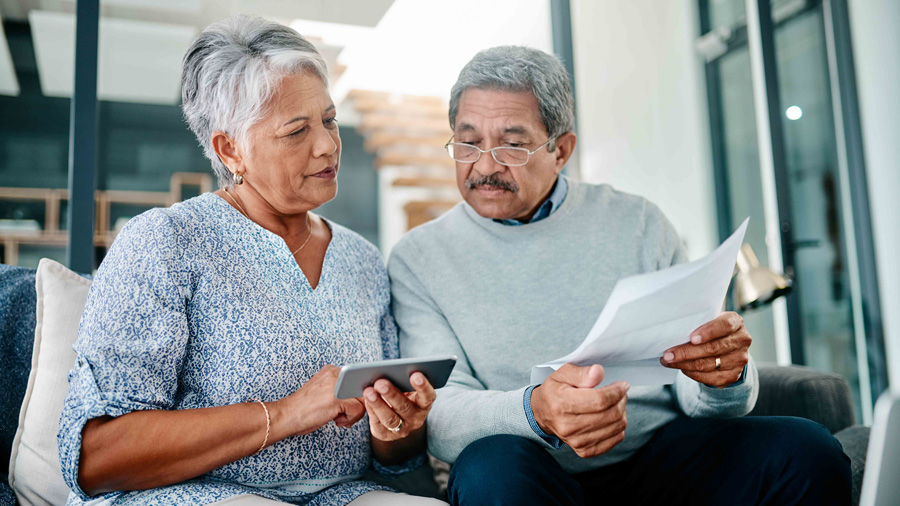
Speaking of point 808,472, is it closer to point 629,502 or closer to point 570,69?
point 629,502

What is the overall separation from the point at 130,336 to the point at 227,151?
1.48 feet

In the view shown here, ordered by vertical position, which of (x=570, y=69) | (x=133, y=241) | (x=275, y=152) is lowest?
(x=133, y=241)

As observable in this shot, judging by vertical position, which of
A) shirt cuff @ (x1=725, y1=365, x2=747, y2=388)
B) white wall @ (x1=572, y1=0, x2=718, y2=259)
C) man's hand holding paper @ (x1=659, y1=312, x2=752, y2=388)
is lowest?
shirt cuff @ (x1=725, y1=365, x2=747, y2=388)

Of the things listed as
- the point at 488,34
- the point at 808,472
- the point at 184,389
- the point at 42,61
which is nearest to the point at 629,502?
the point at 808,472

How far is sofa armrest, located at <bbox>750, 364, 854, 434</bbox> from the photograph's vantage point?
1.70 m

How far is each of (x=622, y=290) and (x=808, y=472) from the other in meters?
0.54

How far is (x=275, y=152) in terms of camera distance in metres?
1.27

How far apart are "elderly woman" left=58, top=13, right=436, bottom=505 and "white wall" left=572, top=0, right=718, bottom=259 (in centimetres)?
167

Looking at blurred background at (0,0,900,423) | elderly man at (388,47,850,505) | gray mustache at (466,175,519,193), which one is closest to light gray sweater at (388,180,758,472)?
elderly man at (388,47,850,505)

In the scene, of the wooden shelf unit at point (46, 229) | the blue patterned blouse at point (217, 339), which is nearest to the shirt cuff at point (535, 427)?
the blue patterned blouse at point (217, 339)

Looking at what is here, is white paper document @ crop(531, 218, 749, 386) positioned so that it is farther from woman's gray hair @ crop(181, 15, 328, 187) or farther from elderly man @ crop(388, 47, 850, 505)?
woman's gray hair @ crop(181, 15, 328, 187)

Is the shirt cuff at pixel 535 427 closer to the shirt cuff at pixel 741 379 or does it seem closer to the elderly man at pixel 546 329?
the elderly man at pixel 546 329

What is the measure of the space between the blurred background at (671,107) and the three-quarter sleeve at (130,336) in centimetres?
83

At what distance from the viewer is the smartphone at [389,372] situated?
0.92 metres
